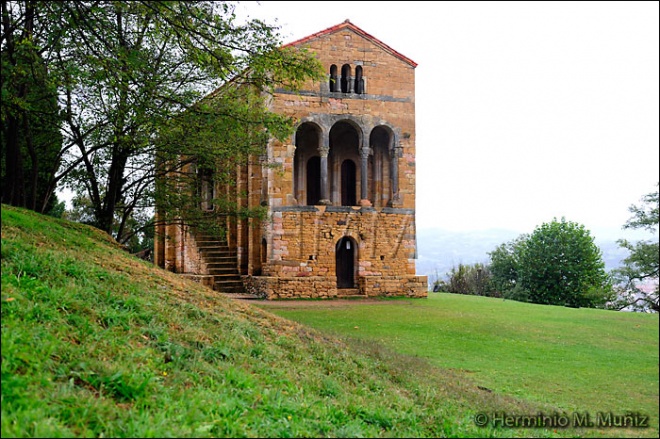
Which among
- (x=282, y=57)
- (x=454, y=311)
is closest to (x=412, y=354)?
(x=282, y=57)

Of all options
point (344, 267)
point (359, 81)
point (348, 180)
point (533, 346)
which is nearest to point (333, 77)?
point (359, 81)

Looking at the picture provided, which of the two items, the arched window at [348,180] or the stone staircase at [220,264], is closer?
the stone staircase at [220,264]

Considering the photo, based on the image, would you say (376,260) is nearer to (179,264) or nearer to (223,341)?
(179,264)

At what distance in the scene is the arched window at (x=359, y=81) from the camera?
78.7 ft

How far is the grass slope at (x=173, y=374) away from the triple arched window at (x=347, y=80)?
1620 centimetres

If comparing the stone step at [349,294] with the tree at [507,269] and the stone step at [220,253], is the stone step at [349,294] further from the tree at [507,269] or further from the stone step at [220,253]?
the tree at [507,269]

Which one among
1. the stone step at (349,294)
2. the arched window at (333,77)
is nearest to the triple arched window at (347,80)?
the arched window at (333,77)

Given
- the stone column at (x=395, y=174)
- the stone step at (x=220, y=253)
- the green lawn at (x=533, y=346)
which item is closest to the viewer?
the green lawn at (x=533, y=346)

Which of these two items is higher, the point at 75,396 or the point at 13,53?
the point at 13,53

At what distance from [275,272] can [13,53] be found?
1325 centimetres

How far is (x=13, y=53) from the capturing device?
11.2m

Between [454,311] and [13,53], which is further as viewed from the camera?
[454,311]

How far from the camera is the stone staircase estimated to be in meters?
23.8

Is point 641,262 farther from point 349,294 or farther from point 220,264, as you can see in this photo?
point 220,264
